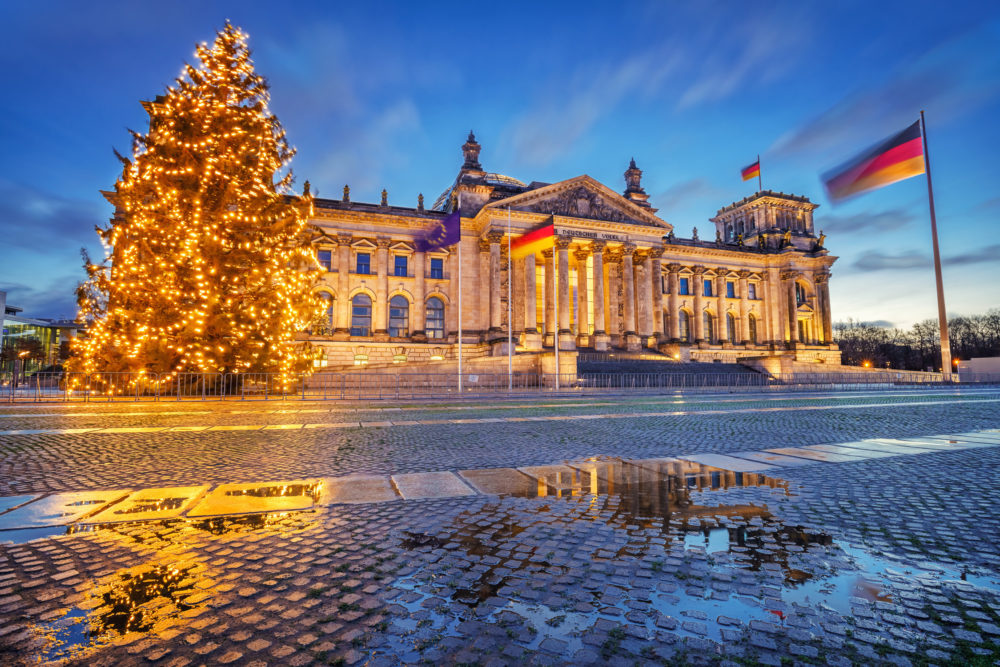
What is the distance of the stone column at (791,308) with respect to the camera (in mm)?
55688

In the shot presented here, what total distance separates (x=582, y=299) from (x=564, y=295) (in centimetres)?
456

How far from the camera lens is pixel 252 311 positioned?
1903 centimetres

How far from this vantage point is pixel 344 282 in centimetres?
4147

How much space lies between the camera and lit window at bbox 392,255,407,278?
143 feet

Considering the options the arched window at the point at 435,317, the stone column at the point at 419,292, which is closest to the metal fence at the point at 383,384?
the stone column at the point at 419,292

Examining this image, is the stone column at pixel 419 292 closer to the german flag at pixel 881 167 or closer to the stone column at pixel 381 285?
the stone column at pixel 381 285

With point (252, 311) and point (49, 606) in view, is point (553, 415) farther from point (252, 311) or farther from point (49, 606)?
point (252, 311)

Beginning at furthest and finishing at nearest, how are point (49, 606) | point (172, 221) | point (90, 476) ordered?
point (172, 221)
point (90, 476)
point (49, 606)

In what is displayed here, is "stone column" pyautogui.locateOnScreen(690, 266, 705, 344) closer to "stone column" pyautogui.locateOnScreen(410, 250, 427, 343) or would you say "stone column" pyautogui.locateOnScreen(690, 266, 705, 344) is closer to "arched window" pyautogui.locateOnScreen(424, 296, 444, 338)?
"arched window" pyautogui.locateOnScreen(424, 296, 444, 338)

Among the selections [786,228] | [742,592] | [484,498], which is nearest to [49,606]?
[484,498]

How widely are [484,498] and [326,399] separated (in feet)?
56.8

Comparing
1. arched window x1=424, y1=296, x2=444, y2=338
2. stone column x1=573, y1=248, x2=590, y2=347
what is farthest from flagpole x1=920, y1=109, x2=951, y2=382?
arched window x1=424, y1=296, x2=444, y2=338

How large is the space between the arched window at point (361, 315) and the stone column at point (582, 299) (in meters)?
19.3

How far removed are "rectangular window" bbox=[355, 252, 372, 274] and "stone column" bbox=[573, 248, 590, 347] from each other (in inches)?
757
